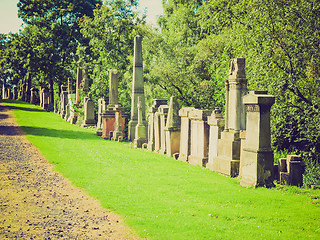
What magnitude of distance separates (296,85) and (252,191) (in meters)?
8.08

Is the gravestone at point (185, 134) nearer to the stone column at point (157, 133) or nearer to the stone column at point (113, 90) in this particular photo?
the stone column at point (157, 133)

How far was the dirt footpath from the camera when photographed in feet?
20.1

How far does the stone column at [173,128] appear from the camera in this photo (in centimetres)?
1406

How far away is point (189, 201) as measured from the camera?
787cm

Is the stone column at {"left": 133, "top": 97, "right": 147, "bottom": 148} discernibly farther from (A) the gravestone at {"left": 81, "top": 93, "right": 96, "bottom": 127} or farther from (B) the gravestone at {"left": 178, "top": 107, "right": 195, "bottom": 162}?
(A) the gravestone at {"left": 81, "top": 93, "right": 96, "bottom": 127}

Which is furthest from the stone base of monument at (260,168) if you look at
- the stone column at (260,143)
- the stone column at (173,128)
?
the stone column at (173,128)

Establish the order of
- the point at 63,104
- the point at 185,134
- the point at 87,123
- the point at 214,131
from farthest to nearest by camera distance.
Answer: the point at 63,104
the point at 87,123
the point at 185,134
the point at 214,131

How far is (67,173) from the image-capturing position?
1070 centimetres

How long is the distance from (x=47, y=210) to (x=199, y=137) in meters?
6.10

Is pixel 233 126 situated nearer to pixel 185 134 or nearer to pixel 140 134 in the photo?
pixel 185 134

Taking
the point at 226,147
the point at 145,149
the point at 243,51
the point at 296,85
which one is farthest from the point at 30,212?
the point at 243,51

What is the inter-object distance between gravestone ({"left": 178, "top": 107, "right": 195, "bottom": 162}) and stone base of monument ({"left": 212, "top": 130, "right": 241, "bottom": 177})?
2.16 metres

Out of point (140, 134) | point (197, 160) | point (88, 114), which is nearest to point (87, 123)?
point (88, 114)

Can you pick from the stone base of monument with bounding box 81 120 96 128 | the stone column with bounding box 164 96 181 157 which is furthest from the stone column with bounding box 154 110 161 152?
the stone base of monument with bounding box 81 120 96 128
